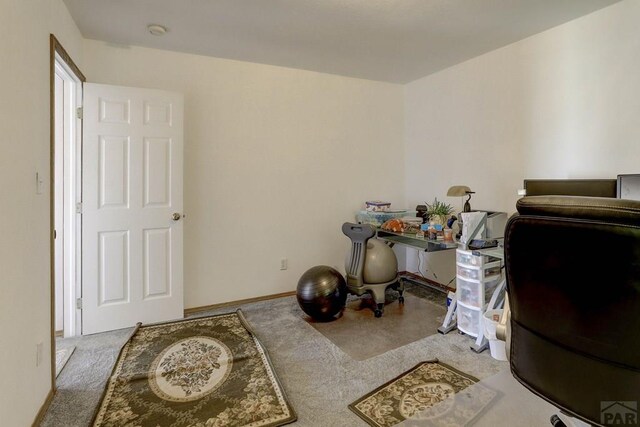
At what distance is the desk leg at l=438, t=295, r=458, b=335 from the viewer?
2.85 meters

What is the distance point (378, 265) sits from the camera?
3.35 m

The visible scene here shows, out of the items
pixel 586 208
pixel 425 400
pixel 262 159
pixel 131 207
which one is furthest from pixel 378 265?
pixel 586 208

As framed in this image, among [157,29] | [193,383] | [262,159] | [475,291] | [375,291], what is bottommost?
[193,383]

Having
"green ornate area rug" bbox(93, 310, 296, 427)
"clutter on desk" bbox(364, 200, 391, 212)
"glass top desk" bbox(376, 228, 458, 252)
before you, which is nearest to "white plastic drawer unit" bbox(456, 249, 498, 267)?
"glass top desk" bbox(376, 228, 458, 252)

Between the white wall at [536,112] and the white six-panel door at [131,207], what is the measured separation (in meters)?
2.82

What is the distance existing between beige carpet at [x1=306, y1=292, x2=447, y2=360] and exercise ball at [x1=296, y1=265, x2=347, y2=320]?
12 cm

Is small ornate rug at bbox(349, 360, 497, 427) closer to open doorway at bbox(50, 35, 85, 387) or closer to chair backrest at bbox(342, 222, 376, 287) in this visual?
chair backrest at bbox(342, 222, 376, 287)

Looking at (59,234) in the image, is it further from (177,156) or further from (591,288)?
(591,288)

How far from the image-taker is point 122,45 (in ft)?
10.1
